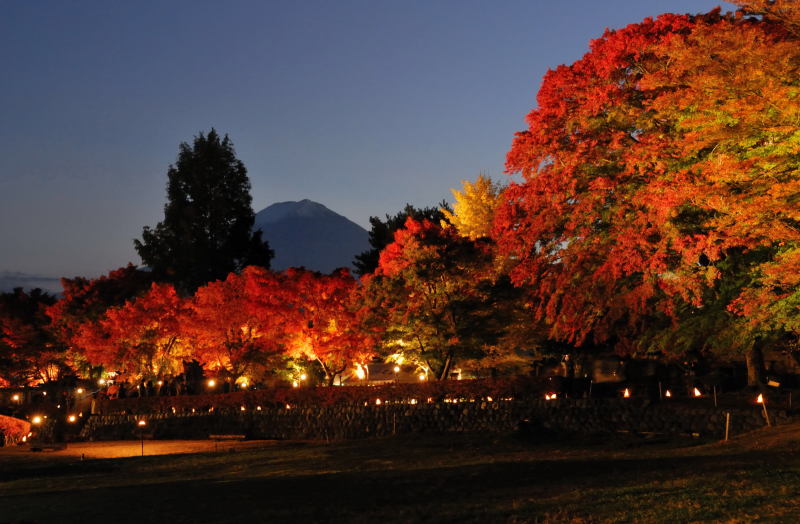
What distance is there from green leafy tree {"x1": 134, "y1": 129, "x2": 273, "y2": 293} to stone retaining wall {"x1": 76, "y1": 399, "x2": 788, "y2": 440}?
21309 millimetres

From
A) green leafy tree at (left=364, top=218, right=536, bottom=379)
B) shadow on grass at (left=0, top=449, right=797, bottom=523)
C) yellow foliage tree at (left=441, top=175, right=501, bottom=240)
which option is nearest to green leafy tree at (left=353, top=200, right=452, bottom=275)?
yellow foliage tree at (left=441, top=175, right=501, bottom=240)

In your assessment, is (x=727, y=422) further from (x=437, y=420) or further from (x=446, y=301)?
(x=446, y=301)

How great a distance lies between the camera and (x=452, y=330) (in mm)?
31500

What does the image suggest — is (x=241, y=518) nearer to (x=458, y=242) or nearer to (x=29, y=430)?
(x=458, y=242)

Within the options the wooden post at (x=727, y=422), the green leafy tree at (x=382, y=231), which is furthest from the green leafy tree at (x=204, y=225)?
the wooden post at (x=727, y=422)

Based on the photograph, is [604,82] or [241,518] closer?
[241,518]

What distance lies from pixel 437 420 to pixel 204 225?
4134 centimetres

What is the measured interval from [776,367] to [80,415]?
136ft

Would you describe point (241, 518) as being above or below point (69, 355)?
below

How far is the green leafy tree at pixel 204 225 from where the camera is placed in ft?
209

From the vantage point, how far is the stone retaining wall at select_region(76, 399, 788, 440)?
23.2 metres

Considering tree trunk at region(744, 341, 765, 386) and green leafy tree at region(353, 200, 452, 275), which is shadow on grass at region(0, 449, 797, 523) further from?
green leafy tree at region(353, 200, 452, 275)

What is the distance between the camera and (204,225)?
65688 mm

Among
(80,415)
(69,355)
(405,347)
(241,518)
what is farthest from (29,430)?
(241,518)
